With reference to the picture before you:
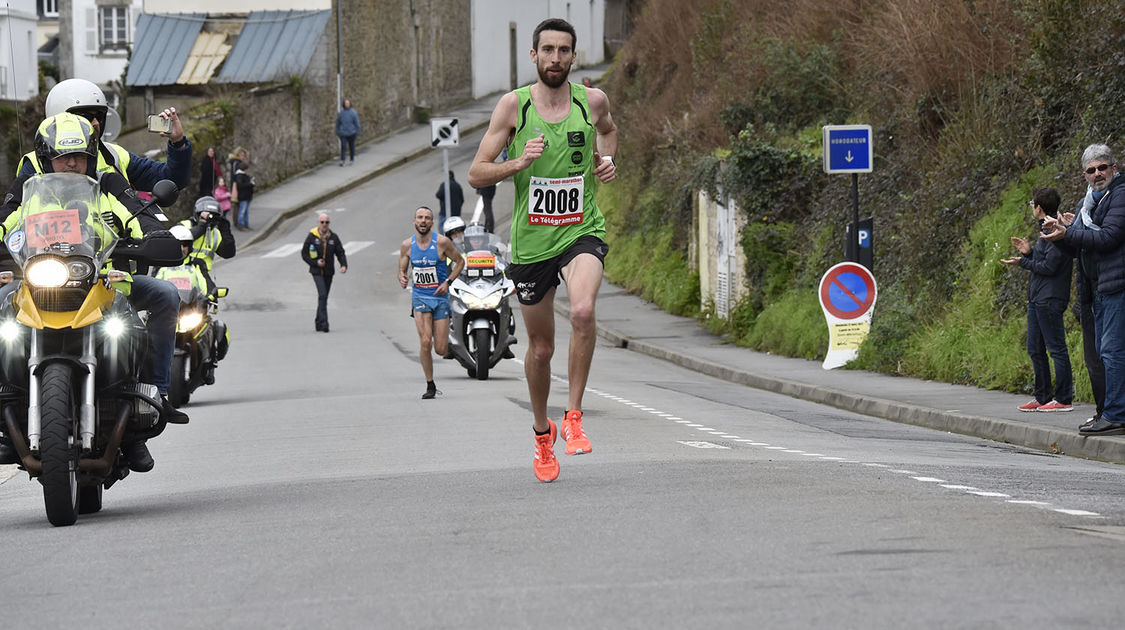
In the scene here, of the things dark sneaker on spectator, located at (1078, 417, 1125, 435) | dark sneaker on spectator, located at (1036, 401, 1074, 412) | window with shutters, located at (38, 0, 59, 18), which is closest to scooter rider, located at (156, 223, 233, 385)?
dark sneaker on spectator, located at (1036, 401, 1074, 412)

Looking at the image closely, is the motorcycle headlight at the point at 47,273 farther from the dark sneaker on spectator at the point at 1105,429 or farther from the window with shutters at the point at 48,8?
the window with shutters at the point at 48,8

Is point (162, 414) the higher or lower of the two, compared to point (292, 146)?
lower

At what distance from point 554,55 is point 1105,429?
19.0ft

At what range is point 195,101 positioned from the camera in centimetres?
5394

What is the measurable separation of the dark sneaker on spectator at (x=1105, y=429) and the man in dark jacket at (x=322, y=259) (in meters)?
17.2

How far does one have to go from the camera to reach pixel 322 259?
1121 inches

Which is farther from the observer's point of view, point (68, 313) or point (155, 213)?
point (155, 213)

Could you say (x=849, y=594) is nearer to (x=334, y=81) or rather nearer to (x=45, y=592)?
(x=45, y=592)

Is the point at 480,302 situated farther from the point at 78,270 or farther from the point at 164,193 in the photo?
the point at 78,270

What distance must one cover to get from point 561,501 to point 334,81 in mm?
48442

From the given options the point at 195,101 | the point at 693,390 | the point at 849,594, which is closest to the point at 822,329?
the point at 693,390

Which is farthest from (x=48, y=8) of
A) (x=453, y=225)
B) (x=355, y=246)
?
(x=453, y=225)

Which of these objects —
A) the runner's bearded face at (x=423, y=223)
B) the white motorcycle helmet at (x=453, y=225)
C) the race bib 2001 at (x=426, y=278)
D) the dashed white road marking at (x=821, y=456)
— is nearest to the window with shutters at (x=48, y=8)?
the white motorcycle helmet at (x=453, y=225)

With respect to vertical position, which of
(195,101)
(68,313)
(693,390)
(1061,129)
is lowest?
(693,390)
